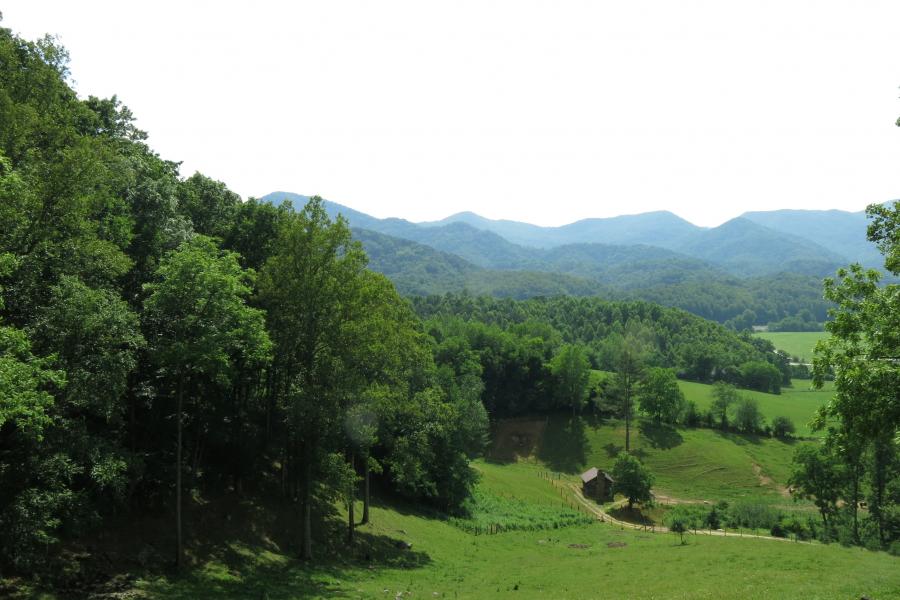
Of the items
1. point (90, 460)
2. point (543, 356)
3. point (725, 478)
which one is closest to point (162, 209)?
point (90, 460)

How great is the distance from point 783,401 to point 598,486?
75.7 m

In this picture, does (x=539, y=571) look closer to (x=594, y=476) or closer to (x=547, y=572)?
(x=547, y=572)

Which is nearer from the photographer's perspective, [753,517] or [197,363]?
[197,363]

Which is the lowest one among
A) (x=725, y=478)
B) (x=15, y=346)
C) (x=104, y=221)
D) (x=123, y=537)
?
(x=725, y=478)

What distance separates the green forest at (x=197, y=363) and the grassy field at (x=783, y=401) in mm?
60630

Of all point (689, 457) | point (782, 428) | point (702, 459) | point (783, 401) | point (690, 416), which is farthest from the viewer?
point (783, 401)

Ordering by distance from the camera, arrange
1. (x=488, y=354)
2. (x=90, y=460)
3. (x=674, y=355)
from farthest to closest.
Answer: (x=674, y=355)
(x=488, y=354)
(x=90, y=460)

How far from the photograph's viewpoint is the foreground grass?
2302 cm

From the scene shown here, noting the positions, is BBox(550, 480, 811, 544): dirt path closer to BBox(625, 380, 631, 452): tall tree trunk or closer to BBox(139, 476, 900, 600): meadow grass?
BBox(139, 476, 900, 600): meadow grass

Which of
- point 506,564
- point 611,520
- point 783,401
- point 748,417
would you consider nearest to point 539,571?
point 506,564

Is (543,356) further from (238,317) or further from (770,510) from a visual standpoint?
(238,317)

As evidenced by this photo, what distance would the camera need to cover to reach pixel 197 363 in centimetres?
2119

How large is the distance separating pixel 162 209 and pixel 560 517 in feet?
142

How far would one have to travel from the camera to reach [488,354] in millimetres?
104938
